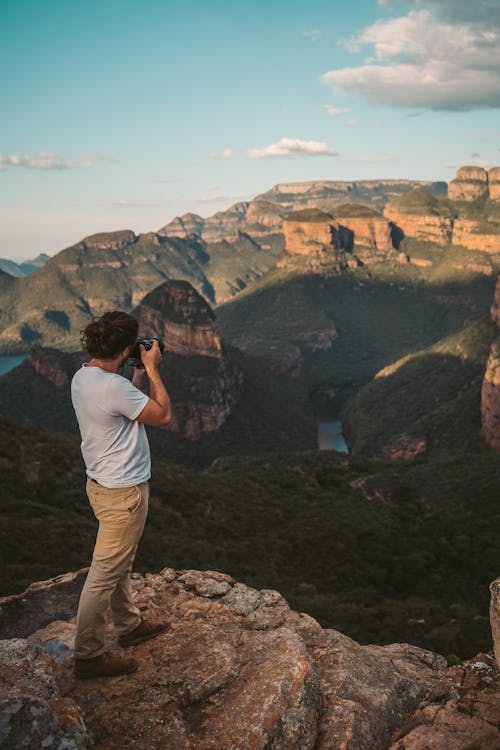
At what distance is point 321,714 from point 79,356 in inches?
3463

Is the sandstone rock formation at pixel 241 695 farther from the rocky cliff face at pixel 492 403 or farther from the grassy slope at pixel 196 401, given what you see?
the grassy slope at pixel 196 401

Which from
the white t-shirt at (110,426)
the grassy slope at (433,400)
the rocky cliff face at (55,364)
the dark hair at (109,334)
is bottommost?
the grassy slope at (433,400)

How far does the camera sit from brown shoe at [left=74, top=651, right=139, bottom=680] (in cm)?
640

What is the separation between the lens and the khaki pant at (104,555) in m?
6.31

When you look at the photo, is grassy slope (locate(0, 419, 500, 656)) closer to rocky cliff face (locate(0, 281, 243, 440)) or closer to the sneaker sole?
the sneaker sole

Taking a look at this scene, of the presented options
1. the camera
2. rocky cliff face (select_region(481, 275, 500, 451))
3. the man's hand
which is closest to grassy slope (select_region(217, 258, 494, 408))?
rocky cliff face (select_region(481, 275, 500, 451))

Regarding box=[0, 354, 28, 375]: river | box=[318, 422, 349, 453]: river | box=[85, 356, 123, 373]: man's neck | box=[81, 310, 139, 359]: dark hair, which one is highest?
box=[81, 310, 139, 359]: dark hair

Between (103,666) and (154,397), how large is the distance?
3.59 meters

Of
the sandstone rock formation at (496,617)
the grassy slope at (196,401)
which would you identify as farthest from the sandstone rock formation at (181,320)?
the sandstone rock formation at (496,617)

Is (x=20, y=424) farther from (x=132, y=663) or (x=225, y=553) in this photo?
(x=132, y=663)

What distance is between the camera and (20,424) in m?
38.0

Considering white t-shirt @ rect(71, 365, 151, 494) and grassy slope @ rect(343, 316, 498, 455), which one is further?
grassy slope @ rect(343, 316, 498, 455)

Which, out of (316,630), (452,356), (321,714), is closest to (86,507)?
(316,630)

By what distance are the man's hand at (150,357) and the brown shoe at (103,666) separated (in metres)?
3.83
